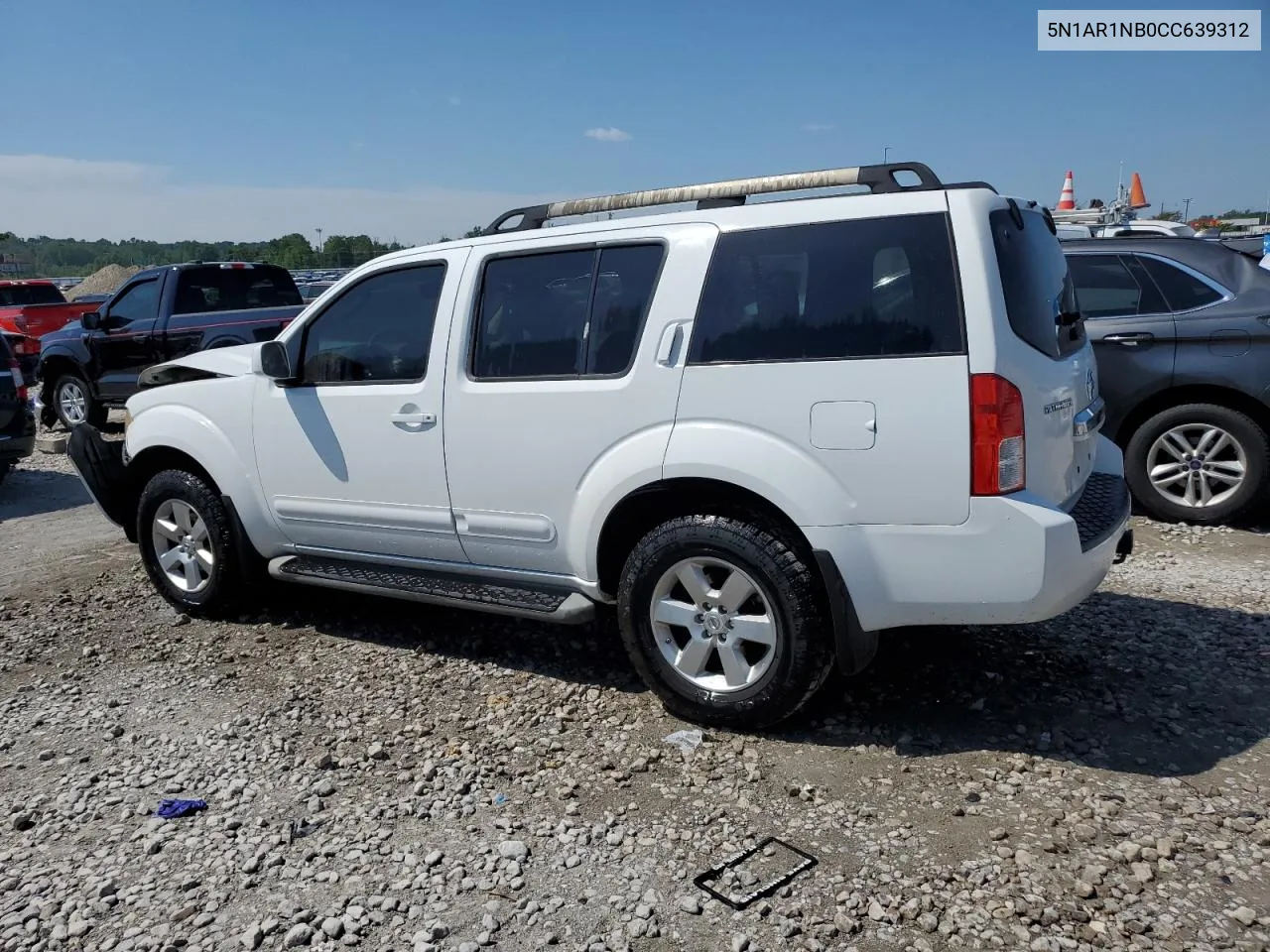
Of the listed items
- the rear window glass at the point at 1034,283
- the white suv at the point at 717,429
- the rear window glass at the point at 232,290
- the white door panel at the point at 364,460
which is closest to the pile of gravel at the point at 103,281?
the rear window glass at the point at 232,290

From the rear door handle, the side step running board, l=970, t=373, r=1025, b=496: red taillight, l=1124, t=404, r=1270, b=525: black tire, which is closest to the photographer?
l=970, t=373, r=1025, b=496: red taillight

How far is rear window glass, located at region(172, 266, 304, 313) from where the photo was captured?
1164cm

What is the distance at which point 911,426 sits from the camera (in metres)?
3.39

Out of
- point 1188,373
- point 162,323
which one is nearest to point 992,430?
point 1188,373

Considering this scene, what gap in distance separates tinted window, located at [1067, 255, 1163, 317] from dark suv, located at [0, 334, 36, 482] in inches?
353

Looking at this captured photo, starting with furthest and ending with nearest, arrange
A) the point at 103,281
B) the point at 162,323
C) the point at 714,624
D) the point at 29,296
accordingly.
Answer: the point at 103,281
the point at 29,296
the point at 162,323
the point at 714,624

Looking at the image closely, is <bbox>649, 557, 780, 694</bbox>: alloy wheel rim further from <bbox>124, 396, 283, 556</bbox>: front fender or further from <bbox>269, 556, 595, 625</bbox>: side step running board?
<bbox>124, 396, 283, 556</bbox>: front fender

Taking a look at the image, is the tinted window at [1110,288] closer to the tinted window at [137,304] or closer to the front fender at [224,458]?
the front fender at [224,458]

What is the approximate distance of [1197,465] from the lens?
6.62 metres

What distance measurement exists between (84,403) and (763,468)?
11.5 m

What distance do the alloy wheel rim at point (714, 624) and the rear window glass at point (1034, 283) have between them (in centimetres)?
132

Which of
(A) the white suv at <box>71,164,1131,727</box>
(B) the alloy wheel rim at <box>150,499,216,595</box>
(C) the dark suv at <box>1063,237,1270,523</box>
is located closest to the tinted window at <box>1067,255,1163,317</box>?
(C) the dark suv at <box>1063,237,1270,523</box>

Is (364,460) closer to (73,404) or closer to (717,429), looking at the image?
(717,429)

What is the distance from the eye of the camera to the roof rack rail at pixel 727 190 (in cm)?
376
